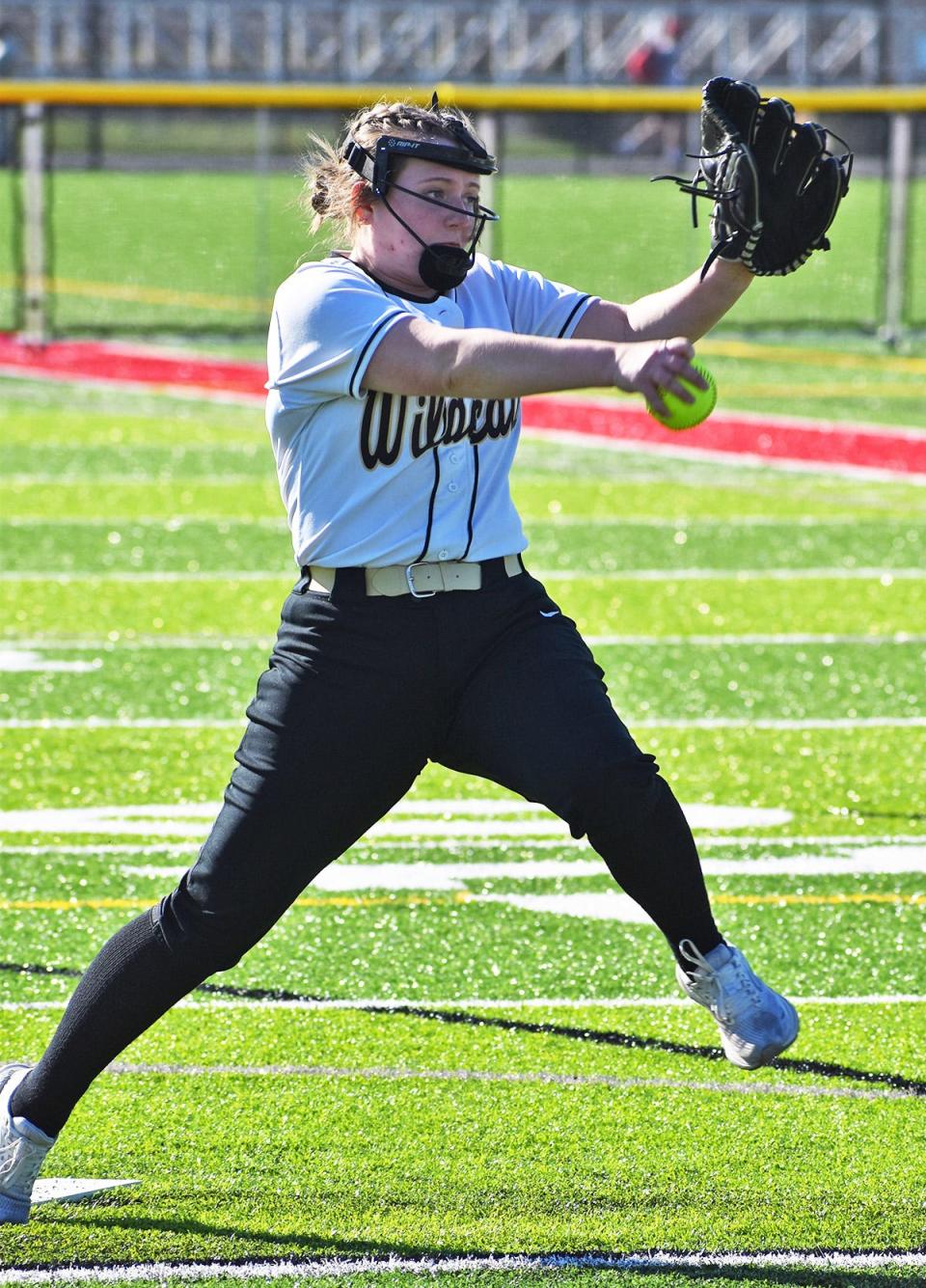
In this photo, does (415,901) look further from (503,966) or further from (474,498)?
(474,498)

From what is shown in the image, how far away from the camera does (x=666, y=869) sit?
362 cm

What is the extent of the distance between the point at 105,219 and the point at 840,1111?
21924 mm

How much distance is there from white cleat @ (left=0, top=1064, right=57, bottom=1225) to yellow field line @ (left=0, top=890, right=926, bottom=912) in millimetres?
1781

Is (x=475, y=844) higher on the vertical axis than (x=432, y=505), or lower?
lower

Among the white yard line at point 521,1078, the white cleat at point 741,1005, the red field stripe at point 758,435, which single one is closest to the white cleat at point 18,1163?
the white yard line at point 521,1078

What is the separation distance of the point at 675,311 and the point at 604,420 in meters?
11.0

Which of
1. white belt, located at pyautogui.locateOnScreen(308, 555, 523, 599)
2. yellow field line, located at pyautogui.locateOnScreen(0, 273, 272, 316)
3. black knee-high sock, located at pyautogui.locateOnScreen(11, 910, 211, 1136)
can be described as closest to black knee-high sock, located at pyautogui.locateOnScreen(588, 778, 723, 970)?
white belt, located at pyautogui.locateOnScreen(308, 555, 523, 599)

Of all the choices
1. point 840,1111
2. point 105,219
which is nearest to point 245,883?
point 840,1111

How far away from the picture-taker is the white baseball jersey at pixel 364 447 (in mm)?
3494

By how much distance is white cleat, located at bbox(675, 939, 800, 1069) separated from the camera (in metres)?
3.71

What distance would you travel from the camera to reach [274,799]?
11.5 ft

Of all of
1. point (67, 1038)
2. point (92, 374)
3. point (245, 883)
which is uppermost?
point (245, 883)

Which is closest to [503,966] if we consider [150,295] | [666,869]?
[666,869]

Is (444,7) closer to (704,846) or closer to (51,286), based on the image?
(51,286)
